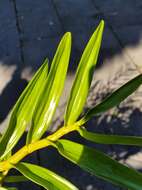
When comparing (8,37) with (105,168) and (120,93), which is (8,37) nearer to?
(120,93)

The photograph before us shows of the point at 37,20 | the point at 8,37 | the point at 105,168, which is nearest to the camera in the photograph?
the point at 105,168

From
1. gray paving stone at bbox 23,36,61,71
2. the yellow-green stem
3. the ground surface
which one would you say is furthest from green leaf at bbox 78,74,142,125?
gray paving stone at bbox 23,36,61,71

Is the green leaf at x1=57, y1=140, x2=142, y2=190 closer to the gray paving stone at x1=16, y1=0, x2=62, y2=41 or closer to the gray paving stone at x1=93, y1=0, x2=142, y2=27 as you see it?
the gray paving stone at x1=16, y1=0, x2=62, y2=41

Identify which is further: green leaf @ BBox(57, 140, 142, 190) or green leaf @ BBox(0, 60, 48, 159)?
green leaf @ BBox(0, 60, 48, 159)

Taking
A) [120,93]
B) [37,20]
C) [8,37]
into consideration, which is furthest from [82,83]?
[37,20]

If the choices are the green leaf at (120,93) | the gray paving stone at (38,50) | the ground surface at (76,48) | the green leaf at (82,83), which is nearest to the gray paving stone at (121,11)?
the ground surface at (76,48)

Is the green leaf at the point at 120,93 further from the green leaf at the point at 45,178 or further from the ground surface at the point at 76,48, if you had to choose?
the ground surface at the point at 76,48

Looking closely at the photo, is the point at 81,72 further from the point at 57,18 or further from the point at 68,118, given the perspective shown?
the point at 57,18
